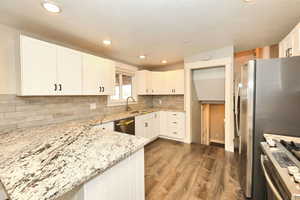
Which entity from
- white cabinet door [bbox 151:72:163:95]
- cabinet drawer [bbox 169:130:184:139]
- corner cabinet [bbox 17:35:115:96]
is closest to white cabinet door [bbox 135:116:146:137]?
cabinet drawer [bbox 169:130:184:139]

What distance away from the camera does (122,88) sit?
12.2 ft

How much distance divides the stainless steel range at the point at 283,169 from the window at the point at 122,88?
9.72 ft

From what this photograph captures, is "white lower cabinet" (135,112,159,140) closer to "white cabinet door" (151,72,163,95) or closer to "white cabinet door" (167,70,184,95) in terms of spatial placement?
"white cabinet door" (151,72,163,95)

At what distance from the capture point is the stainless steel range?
2.41ft

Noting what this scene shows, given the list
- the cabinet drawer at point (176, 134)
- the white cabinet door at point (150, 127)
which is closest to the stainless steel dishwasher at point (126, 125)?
the white cabinet door at point (150, 127)

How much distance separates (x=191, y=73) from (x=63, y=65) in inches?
115

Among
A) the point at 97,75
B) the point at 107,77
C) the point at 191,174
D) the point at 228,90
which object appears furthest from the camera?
the point at 228,90

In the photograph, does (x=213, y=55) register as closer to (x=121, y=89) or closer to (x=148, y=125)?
(x=148, y=125)

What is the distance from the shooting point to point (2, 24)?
5.61 ft

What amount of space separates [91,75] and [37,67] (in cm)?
79

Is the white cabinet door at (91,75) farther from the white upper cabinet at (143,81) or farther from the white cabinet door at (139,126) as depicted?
the white upper cabinet at (143,81)

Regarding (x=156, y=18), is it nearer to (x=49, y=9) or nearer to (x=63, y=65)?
(x=49, y=9)

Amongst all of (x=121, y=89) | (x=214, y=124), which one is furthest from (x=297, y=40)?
(x=214, y=124)

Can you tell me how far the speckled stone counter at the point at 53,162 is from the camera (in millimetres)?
620
